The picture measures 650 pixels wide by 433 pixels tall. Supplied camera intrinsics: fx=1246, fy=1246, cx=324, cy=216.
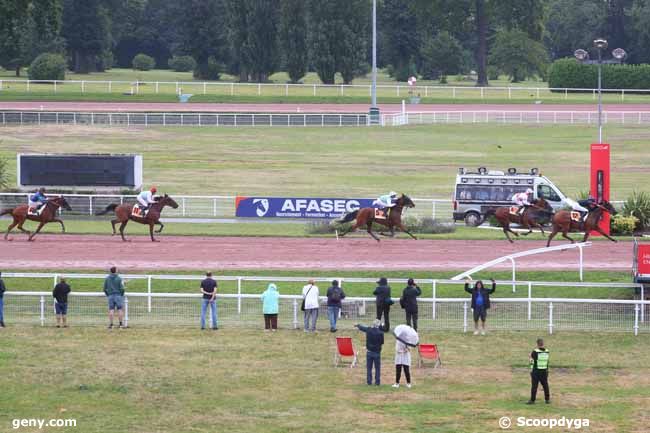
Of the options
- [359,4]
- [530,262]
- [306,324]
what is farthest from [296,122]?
→ [306,324]

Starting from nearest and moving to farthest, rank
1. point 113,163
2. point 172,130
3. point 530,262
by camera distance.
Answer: point 530,262
point 113,163
point 172,130

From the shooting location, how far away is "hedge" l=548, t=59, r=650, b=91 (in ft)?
260

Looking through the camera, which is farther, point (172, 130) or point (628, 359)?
point (172, 130)

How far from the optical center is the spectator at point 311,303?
74.5 ft

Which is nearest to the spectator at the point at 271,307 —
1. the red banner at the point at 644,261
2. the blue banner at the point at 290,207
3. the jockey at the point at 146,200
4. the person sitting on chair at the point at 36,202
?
the red banner at the point at 644,261

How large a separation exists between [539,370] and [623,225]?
16.6 m

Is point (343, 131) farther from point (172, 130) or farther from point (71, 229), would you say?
point (71, 229)

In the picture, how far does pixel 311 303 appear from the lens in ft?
74.8

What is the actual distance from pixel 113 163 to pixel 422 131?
2550 centimetres

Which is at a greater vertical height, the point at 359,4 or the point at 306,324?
the point at 359,4

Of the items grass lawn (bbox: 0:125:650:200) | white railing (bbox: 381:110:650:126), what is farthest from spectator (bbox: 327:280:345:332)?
white railing (bbox: 381:110:650:126)

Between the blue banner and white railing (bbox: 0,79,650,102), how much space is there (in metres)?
34.9

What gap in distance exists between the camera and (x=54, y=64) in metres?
79.9

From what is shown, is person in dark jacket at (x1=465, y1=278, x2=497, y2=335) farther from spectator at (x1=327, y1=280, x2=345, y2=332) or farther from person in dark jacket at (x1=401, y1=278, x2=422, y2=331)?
spectator at (x1=327, y1=280, x2=345, y2=332)
